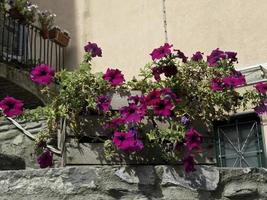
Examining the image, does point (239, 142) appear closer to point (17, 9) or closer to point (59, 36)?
point (59, 36)

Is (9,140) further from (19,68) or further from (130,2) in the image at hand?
(130,2)

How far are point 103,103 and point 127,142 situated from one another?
37 cm

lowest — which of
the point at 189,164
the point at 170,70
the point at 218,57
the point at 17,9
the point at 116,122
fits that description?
the point at 189,164

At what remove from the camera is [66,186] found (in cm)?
340

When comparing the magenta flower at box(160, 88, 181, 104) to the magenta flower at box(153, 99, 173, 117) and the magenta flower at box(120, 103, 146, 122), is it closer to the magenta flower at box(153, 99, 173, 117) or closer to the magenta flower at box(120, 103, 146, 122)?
the magenta flower at box(153, 99, 173, 117)

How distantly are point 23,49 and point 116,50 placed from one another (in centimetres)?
141

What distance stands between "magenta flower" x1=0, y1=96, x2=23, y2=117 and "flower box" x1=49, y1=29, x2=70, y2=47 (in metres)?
5.33

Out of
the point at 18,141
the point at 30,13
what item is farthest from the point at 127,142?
the point at 30,13

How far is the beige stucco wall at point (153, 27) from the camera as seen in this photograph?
302 inches

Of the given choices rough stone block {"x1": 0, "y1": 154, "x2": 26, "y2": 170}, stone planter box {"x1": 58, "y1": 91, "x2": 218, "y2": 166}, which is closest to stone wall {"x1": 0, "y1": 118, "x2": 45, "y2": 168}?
rough stone block {"x1": 0, "y1": 154, "x2": 26, "y2": 170}

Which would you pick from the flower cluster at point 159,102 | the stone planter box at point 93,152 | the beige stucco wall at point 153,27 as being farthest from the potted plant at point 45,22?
the stone planter box at point 93,152

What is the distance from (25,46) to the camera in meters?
8.91

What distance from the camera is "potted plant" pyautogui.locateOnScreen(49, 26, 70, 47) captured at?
8914 mm

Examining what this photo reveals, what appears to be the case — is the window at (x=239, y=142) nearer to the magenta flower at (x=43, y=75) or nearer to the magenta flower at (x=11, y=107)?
the magenta flower at (x=43, y=75)
